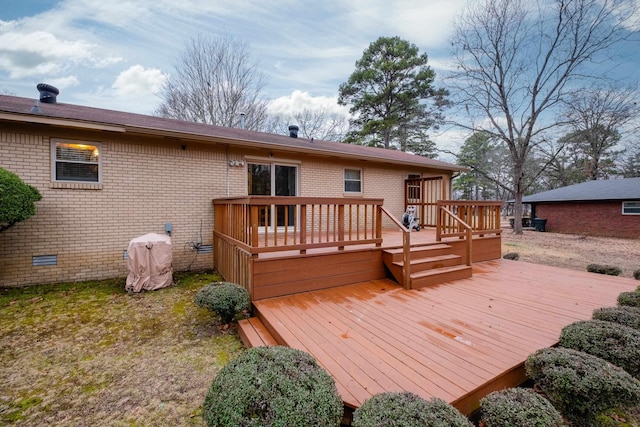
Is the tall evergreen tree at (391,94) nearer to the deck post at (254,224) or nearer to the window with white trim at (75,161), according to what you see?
the window with white trim at (75,161)

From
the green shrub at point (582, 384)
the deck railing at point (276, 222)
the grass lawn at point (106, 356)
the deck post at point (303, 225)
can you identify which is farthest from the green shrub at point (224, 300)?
A: the green shrub at point (582, 384)

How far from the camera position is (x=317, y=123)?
21.0 meters

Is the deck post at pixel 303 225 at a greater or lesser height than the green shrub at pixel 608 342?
greater

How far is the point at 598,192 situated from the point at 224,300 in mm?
22757

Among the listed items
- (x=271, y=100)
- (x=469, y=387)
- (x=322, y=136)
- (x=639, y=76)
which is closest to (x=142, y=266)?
(x=469, y=387)

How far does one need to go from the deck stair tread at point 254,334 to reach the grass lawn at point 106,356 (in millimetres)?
169

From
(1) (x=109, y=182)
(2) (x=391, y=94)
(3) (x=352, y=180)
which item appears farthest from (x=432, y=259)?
(2) (x=391, y=94)

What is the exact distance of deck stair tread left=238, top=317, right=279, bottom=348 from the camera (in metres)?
3.16

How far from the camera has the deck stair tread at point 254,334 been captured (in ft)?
10.4

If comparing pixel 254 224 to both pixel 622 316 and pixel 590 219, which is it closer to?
pixel 622 316

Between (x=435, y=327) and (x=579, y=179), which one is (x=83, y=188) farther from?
(x=579, y=179)

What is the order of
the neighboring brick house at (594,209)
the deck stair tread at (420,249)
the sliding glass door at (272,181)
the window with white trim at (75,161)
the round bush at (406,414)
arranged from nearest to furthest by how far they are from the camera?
the round bush at (406,414), the deck stair tread at (420,249), the window with white trim at (75,161), the sliding glass door at (272,181), the neighboring brick house at (594,209)

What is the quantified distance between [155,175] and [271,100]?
1300 centimetres

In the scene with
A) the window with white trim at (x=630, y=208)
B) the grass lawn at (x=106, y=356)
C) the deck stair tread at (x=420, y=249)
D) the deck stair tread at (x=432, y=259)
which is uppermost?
the window with white trim at (x=630, y=208)
